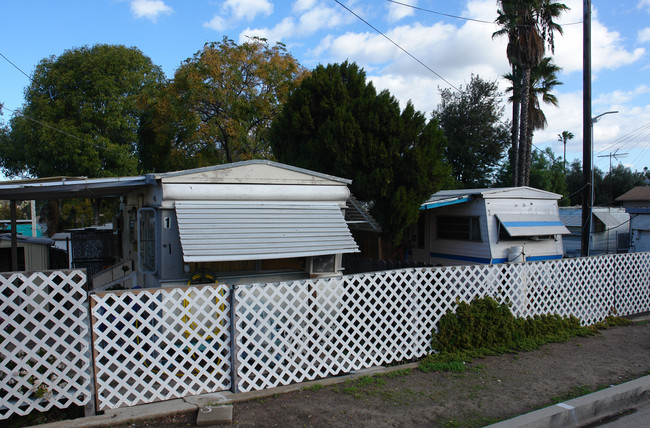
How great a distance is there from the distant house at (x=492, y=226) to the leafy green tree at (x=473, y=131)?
13.7 meters

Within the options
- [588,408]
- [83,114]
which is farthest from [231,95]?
[588,408]

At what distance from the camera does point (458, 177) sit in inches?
1043

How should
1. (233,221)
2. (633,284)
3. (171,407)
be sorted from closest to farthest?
1. (171,407)
2. (233,221)
3. (633,284)

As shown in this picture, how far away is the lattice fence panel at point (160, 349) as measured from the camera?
4.56 m

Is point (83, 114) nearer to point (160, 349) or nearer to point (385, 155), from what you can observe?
point (385, 155)

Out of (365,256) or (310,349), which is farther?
(365,256)

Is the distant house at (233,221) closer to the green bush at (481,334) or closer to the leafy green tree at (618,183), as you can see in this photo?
the green bush at (481,334)

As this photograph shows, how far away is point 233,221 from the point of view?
6.46m

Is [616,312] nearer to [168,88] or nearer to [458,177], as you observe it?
[168,88]

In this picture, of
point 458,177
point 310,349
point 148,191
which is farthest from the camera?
point 458,177

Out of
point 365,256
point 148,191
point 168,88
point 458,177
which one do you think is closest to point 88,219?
point 168,88

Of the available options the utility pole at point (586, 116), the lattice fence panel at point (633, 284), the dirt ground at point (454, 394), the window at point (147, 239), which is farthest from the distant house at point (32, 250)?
the utility pole at point (586, 116)

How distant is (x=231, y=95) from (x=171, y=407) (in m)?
14.8

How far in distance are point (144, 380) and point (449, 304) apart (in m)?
4.21
